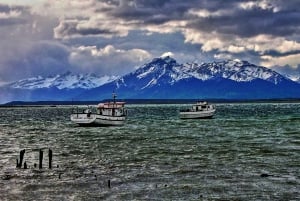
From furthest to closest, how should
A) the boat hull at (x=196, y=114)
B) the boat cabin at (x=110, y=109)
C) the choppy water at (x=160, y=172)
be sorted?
the boat hull at (x=196, y=114), the boat cabin at (x=110, y=109), the choppy water at (x=160, y=172)

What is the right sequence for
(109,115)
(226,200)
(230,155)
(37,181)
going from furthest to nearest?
1. (109,115)
2. (230,155)
3. (37,181)
4. (226,200)

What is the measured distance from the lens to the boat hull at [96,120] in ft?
353

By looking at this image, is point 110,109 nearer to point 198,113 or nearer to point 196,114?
point 196,114

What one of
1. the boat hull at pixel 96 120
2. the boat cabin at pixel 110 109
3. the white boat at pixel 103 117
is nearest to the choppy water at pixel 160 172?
the boat hull at pixel 96 120

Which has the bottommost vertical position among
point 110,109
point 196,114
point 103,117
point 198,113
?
point 196,114

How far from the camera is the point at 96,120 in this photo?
Answer: 10750 cm

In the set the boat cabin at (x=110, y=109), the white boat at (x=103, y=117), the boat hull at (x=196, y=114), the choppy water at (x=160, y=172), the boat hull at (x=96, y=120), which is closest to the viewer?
the choppy water at (x=160, y=172)

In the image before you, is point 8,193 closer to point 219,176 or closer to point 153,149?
point 219,176

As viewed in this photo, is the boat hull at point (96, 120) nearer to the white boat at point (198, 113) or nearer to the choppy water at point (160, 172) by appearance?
the white boat at point (198, 113)

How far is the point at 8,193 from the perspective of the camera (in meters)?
33.2

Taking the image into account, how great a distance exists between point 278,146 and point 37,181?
31131 millimetres

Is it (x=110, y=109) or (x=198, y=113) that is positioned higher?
(x=110, y=109)

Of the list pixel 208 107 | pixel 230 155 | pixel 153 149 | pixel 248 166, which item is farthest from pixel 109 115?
pixel 248 166

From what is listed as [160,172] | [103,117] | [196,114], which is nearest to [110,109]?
[103,117]
